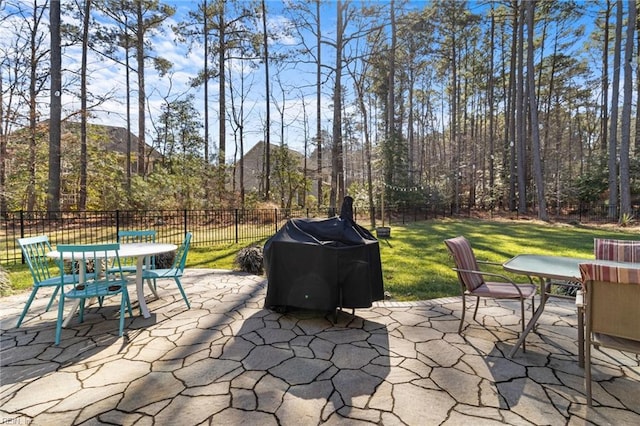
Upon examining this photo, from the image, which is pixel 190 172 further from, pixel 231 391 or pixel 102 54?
pixel 231 391

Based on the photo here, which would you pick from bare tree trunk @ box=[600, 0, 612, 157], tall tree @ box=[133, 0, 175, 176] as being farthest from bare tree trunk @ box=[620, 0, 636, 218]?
tall tree @ box=[133, 0, 175, 176]

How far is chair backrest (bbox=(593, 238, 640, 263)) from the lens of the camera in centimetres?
292

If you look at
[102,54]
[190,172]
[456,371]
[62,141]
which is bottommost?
[456,371]

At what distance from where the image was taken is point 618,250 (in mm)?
2998

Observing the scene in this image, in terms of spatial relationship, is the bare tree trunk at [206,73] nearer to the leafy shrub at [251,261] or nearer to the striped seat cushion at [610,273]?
the leafy shrub at [251,261]

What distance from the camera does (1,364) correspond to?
2.54m

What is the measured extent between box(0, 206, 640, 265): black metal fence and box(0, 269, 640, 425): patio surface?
192 inches

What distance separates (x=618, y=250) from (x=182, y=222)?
38.5ft

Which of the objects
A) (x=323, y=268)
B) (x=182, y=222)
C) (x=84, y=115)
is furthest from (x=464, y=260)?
(x=84, y=115)

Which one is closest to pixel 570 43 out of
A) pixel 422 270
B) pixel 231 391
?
pixel 422 270

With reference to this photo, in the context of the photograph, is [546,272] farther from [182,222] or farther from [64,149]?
[64,149]

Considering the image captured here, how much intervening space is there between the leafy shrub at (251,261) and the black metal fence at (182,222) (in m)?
3.05

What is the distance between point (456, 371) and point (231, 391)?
165 centimetres

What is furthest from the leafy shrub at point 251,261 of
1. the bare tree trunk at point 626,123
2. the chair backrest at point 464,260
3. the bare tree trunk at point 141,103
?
the bare tree trunk at point 626,123
